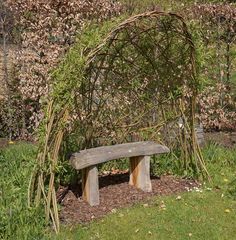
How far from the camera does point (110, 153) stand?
5.87 m

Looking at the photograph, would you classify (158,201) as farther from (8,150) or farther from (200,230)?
(8,150)

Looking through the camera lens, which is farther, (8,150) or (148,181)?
(8,150)

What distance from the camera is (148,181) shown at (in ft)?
20.7

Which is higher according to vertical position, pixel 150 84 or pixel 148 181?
pixel 150 84

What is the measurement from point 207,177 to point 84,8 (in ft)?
10.6

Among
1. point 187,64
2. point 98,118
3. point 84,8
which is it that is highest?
point 84,8

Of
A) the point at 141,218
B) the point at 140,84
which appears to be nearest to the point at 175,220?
the point at 141,218

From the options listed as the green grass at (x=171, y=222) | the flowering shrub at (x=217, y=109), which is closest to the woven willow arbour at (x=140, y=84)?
the green grass at (x=171, y=222)

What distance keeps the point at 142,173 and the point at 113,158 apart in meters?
0.54

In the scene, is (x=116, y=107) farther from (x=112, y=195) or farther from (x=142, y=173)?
(x=112, y=195)

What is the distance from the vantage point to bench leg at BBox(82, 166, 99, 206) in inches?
225

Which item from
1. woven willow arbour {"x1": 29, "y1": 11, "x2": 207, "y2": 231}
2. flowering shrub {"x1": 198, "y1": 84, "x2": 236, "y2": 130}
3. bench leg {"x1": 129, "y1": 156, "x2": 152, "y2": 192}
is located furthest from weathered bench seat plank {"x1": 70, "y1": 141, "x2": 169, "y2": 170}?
flowering shrub {"x1": 198, "y1": 84, "x2": 236, "y2": 130}

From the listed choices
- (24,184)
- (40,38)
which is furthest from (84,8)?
(24,184)

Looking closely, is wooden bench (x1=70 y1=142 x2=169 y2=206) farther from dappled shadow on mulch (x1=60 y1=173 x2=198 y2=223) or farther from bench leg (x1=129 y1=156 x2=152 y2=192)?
dappled shadow on mulch (x1=60 y1=173 x2=198 y2=223)
